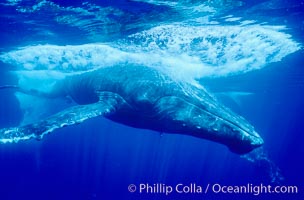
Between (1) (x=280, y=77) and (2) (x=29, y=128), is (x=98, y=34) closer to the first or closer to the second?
(2) (x=29, y=128)

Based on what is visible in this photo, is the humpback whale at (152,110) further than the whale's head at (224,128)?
Yes

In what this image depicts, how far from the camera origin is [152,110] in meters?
8.77

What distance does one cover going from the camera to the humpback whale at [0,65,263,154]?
22.7ft

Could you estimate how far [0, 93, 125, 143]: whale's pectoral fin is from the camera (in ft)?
Answer: 22.1

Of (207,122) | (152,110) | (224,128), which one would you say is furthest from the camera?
(152,110)

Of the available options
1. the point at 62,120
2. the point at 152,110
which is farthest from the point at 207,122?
the point at 62,120

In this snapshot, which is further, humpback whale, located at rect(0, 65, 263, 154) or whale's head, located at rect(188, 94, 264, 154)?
humpback whale, located at rect(0, 65, 263, 154)

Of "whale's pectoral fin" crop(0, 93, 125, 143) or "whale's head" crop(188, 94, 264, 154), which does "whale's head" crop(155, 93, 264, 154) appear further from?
"whale's pectoral fin" crop(0, 93, 125, 143)

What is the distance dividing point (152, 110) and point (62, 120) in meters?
Answer: 2.80

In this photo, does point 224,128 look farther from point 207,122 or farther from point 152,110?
point 152,110

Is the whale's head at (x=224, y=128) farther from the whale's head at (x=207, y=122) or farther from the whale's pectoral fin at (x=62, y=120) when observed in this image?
the whale's pectoral fin at (x=62, y=120)

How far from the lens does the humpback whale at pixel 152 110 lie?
6.91 metres

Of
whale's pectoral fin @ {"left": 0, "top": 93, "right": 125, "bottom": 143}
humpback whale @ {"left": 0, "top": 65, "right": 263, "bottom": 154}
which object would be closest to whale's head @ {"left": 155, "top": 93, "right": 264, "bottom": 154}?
humpback whale @ {"left": 0, "top": 65, "right": 263, "bottom": 154}

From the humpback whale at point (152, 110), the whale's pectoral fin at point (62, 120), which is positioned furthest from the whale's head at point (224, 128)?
the whale's pectoral fin at point (62, 120)
